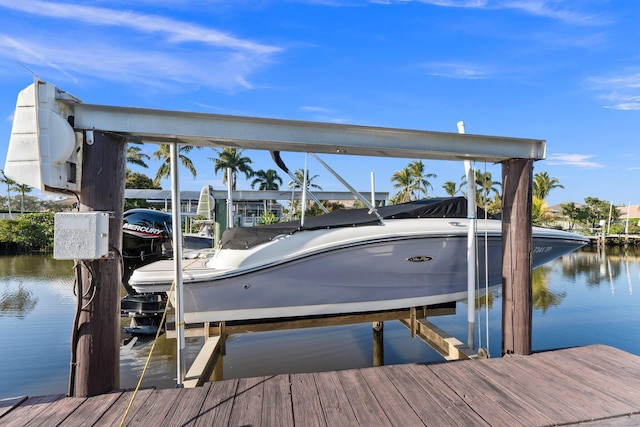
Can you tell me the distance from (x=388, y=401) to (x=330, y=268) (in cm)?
166

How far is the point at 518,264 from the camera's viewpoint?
9.87 ft

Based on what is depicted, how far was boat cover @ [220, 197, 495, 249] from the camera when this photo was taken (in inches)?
153

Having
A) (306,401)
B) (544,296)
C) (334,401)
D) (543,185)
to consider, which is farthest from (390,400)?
(543,185)

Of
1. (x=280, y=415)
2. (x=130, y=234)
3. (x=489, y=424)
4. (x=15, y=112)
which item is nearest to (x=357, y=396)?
(x=280, y=415)

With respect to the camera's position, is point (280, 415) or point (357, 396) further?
point (357, 396)

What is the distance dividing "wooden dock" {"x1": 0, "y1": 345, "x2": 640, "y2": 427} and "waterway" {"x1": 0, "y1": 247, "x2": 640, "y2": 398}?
0.99 meters

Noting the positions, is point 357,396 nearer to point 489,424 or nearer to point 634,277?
point 489,424

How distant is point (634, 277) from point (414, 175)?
80.3ft

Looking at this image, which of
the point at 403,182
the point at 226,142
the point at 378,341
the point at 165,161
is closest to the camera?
the point at 226,142

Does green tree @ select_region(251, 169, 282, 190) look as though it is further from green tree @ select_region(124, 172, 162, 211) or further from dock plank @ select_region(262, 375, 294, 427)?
dock plank @ select_region(262, 375, 294, 427)

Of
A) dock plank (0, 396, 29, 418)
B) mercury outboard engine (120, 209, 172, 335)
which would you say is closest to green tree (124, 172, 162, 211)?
mercury outboard engine (120, 209, 172, 335)

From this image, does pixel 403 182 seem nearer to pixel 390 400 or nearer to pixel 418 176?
pixel 418 176

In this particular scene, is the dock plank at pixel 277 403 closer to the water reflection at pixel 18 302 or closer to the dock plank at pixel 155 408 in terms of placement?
the dock plank at pixel 155 408

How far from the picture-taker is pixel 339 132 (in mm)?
2758
